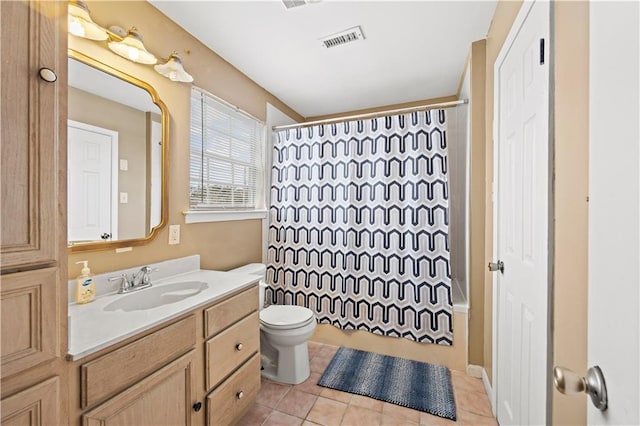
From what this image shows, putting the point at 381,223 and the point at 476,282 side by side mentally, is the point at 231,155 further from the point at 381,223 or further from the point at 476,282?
the point at 476,282

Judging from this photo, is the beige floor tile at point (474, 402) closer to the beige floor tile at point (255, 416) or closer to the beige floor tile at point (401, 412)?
the beige floor tile at point (401, 412)

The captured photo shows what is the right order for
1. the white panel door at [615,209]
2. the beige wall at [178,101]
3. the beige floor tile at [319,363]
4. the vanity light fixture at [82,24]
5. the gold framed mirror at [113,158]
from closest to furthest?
the white panel door at [615,209]
the vanity light fixture at [82,24]
the gold framed mirror at [113,158]
the beige wall at [178,101]
the beige floor tile at [319,363]

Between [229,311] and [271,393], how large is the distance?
832 mm

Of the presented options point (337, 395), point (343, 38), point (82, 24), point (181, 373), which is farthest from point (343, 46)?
point (337, 395)

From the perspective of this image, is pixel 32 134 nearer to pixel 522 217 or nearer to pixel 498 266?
pixel 522 217

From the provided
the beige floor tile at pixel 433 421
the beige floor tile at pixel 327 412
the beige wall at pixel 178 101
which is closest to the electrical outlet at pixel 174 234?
the beige wall at pixel 178 101

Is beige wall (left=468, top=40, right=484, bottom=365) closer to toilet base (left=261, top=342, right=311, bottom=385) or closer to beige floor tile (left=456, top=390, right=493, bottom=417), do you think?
beige floor tile (left=456, top=390, right=493, bottom=417)

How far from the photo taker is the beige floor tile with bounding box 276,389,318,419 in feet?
5.61

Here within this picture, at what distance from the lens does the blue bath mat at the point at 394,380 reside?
1791 millimetres

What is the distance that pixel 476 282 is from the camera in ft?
6.54

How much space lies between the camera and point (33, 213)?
2.38 ft

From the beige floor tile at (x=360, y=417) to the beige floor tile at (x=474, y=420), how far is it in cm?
47

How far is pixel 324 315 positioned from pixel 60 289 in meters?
1.99

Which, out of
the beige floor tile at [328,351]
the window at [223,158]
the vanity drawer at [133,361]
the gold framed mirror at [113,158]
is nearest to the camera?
the vanity drawer at [133,361]
